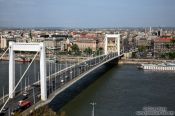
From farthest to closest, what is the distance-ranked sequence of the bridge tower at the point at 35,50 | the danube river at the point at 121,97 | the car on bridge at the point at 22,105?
the danube river at the point at 121,97
the bridge tower at the point at 35,50
the car on bridge at the point at 22,105

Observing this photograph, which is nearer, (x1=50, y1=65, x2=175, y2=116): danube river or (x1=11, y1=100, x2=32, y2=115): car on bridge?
(x1=11, y1=100, x2=32, y2=115): car on bridge

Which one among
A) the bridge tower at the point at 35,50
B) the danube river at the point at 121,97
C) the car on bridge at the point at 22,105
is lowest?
the danube river at the point at 121,97

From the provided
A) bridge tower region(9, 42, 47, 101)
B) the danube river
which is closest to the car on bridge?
bridge tower region(9, 42, 47, 101)

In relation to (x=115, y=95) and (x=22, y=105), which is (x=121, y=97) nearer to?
(x=115, y=95)

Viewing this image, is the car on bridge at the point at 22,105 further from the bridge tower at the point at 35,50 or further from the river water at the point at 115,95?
the river water at the point at 115,95

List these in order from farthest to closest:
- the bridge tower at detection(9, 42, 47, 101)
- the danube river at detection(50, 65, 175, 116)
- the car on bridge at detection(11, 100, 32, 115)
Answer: the danube river at detection(50, 65, 175, 116)
the bridge tower at detection(9, 42, 47, 101)
the car on bridge at detection(11, 100, 32, 115)

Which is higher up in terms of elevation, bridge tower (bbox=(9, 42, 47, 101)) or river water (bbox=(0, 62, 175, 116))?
bridge tower (bbox=(9, 42, 47, 101))

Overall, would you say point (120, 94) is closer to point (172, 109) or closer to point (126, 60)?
→ point (172, 109)

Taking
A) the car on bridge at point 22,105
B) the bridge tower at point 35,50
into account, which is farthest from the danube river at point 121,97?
the car on bridge at point 22,105

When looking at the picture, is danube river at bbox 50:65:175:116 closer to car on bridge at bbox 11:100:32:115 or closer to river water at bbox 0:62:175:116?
river water at bbox 0:62:175:116
